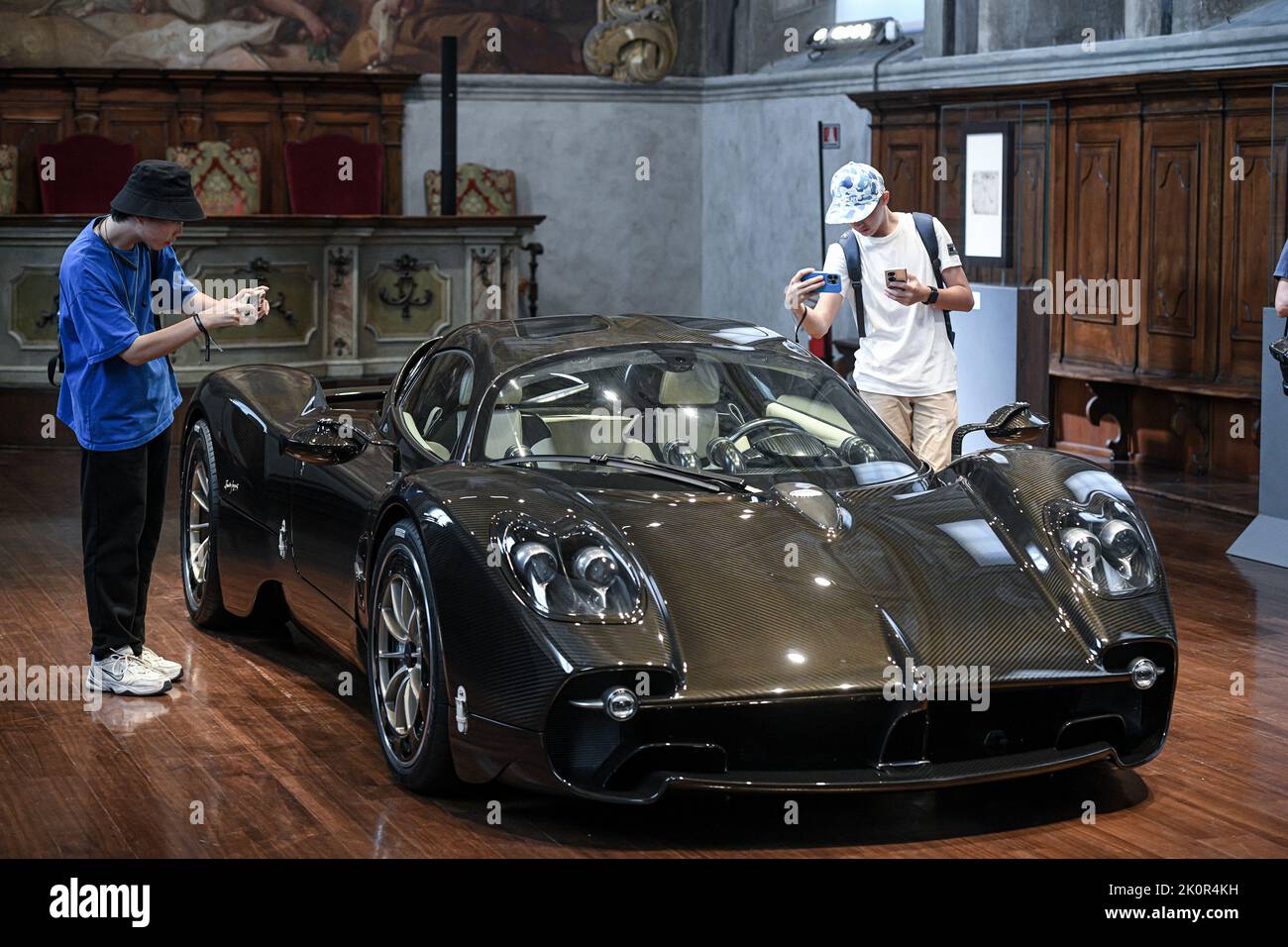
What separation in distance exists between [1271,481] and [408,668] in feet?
16.0

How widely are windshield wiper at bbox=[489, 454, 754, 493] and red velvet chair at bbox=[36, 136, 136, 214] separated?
37.6 ft

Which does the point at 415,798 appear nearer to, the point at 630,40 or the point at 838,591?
the point at 838,591

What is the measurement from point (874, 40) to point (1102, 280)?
4.58m

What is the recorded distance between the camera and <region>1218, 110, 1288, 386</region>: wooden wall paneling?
33.6ft

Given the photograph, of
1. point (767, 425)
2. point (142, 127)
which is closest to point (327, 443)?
point (767, 425)

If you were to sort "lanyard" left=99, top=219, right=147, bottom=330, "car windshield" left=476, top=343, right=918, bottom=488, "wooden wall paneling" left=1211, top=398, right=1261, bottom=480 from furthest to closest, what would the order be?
1. "wooden wall paneling" left=1211, top=398, right=1261, bottom=480
2. "lanyard" left=99, top=219, right=147, bottom=330
3. "car windshield" left=476, top=343, right=918, bottom=488

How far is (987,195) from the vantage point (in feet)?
39.8

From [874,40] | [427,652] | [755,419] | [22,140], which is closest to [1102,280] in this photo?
[874,40]

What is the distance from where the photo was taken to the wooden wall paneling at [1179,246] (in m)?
10.6

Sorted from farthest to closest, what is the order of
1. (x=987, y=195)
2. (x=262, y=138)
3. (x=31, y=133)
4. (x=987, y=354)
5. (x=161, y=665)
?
(x=262, y=138) < (x=31, y=133) < (x=987, y=195) < (x=987, y=354) < (x=161, y=665)

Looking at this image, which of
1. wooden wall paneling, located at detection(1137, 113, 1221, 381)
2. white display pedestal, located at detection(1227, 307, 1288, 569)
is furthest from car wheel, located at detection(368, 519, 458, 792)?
wooden wall paneling, located at detection(1137, 113, 1221, 381)

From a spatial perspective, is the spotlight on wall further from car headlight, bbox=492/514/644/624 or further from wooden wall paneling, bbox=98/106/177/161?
car headlight, bbox=492/514/644/624

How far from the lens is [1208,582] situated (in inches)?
286

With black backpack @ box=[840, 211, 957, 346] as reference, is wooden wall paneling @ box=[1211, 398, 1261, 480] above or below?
below
